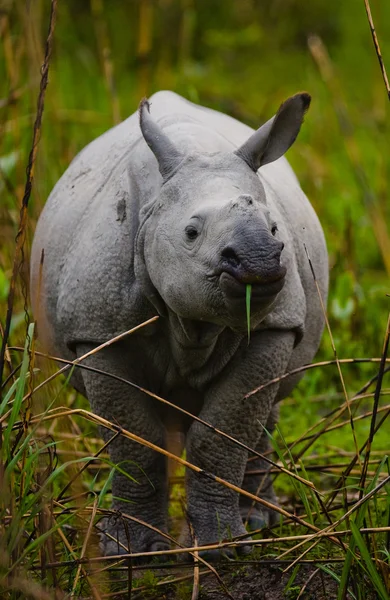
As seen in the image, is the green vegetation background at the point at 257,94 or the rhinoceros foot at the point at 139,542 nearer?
the rhinoceros foot at the point at 139,542

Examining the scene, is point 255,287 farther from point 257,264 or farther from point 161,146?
point 161,146

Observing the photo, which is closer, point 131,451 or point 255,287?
point 255,287

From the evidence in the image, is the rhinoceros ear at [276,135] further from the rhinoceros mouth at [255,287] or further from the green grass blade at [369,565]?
the green grass blade at [369,565]

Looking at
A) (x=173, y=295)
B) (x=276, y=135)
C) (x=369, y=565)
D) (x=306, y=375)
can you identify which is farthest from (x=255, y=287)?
(x=306, y=375)

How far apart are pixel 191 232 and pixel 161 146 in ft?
1.26

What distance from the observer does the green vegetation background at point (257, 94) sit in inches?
215

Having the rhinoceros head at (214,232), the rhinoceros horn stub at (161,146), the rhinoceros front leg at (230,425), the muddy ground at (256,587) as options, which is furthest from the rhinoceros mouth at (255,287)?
the muddy ground at (256,587)

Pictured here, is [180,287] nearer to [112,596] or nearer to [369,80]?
[112,596]

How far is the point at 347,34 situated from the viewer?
12070 millimetres

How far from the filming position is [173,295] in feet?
11.1

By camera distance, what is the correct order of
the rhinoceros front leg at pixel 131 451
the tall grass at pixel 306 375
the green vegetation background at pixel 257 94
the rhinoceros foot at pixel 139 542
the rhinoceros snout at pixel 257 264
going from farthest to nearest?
the green vegetation background at pixel 257 94
the rhinoceros foot at pixel 139 542
the rhinoceros front leg at pixel 131 451
the tall grass at pixel 306 375
the rhinoceros snout at pixel 257 264

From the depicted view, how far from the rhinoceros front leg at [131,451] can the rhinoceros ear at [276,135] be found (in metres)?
0.76

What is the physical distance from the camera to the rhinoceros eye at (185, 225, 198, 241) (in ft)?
10.8

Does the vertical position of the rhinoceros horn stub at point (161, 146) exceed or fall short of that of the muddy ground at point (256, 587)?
it exceeds it
